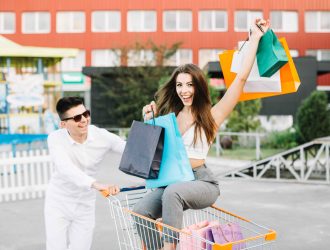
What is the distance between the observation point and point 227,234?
3404 millimetres

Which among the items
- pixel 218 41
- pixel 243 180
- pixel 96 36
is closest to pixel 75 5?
pixel 96 36

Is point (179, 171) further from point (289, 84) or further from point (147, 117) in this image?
point (289, 84)

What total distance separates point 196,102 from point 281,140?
19492 mm

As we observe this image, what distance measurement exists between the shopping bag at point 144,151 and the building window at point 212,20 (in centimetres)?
4419

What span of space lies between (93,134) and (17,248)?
10.0 ft

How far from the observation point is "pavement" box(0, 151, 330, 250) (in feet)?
23.3

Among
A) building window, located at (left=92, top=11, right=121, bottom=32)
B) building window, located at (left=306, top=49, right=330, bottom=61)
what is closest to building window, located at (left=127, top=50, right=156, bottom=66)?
building window, located at (left=92, top=11, right=121, bottom=32)

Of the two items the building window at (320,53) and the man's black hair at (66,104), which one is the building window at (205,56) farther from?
the man's black hair at (66,104)

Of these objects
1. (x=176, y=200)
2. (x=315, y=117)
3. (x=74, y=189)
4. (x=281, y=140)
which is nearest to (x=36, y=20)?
(x=281, y=140)

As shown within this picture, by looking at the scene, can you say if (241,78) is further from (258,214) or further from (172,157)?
(258,214)

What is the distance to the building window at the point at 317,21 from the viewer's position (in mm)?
48375

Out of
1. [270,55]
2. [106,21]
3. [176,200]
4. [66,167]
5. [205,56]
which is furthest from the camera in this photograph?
[106,21]

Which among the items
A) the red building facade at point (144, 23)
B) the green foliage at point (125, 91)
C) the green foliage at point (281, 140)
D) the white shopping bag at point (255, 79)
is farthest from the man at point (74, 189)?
the red building facade at point (144, 23)

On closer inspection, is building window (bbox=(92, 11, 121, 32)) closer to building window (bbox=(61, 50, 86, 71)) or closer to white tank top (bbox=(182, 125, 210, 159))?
building window (bbox=(61, 50, 86, 71))
